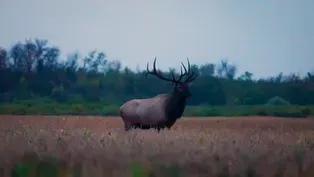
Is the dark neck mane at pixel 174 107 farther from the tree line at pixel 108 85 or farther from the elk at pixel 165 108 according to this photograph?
the tree line at pixel 108 85

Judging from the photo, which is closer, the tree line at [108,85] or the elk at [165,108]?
the elk at [165,108]

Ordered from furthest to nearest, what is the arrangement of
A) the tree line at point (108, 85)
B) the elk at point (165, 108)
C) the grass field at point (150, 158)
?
1. the tree line at point (108, 85)
2. the elk at point (165, 108)
3. the grass field at point (150, 158)

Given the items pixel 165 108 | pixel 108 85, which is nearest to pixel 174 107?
pixel 165 108

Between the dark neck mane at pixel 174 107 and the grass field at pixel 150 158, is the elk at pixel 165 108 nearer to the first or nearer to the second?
the dark neck mane at pixel 174 107

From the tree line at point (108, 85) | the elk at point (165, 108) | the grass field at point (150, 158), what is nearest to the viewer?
the grass field at point (150, 158)

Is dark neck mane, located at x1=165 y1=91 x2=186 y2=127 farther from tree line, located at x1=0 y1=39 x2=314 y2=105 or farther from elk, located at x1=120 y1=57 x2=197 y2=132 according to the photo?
tree line, located at x1=0 y1=39 x2=314 y2=105

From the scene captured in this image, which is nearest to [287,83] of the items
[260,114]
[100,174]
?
[260,114]

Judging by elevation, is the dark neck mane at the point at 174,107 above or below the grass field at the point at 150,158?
above

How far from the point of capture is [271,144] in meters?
6.75

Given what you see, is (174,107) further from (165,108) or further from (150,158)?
(150,158)

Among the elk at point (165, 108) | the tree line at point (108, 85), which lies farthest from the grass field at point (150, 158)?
the tree line at point (108, 85)

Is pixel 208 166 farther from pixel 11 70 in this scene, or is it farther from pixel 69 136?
pixel 11 70

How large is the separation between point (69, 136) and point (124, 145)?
4.33 ft

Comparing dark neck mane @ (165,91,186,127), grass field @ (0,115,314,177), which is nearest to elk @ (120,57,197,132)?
dark neck mane @ (165,91,186,127)
